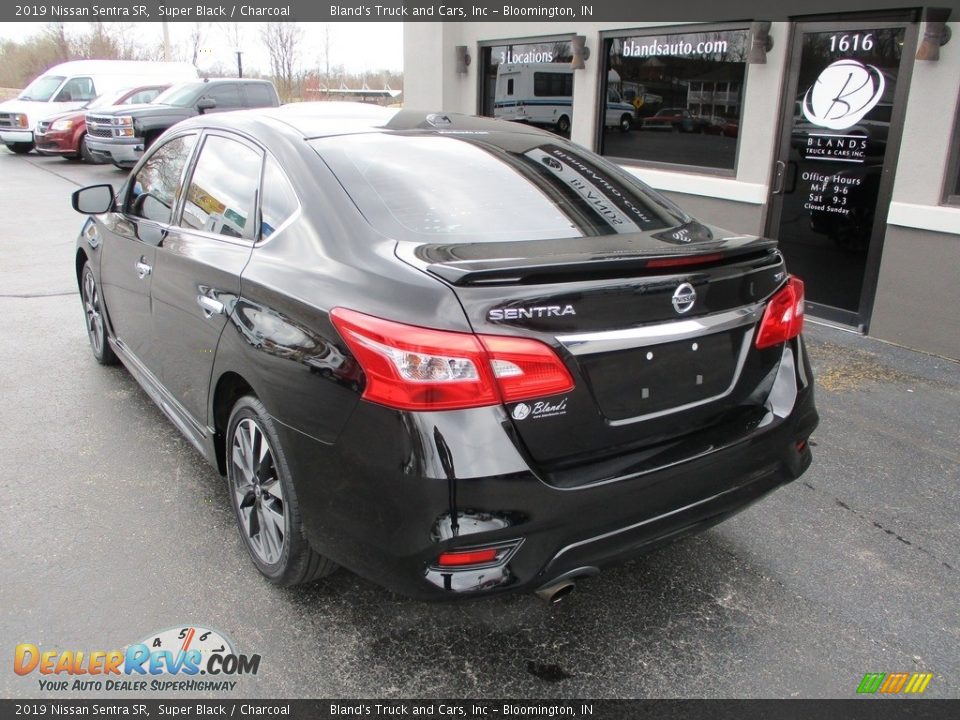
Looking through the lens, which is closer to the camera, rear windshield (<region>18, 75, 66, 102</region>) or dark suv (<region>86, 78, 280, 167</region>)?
dark suv (<region>86, 78, 280, 167</region>)

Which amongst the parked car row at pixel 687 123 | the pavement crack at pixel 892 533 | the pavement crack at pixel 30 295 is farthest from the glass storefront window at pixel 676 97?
the pavement crack at pixel 30 295

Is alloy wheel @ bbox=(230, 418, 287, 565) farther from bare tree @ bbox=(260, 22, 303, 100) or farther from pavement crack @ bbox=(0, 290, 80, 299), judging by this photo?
bare tree @ bbox=(260, 22, 303, 100)

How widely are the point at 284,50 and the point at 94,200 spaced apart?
42.3 meters

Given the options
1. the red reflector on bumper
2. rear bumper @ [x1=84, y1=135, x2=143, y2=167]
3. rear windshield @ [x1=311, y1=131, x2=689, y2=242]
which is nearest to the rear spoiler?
rear windshield @ [x1=311, y1=131, x2=689, y2=242]

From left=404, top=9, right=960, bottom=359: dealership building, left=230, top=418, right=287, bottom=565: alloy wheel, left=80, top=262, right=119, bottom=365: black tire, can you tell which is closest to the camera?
left=230, top=418, right=287, bottom=565: alloy wheel

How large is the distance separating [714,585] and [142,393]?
3497 mm

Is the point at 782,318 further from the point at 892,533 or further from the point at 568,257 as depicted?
the point at 892,533

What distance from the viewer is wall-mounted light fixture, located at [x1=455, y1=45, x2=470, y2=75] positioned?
10.8 meters

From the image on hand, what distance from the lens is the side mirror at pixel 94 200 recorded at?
4.34 m

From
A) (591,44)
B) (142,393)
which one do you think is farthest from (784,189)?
(142,393)

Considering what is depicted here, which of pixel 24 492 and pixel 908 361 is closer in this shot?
pixel 24 492

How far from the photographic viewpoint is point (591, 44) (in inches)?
344

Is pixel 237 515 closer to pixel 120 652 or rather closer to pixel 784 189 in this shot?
pixel 120 652

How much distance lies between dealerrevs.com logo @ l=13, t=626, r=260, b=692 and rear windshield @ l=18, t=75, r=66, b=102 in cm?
2056
